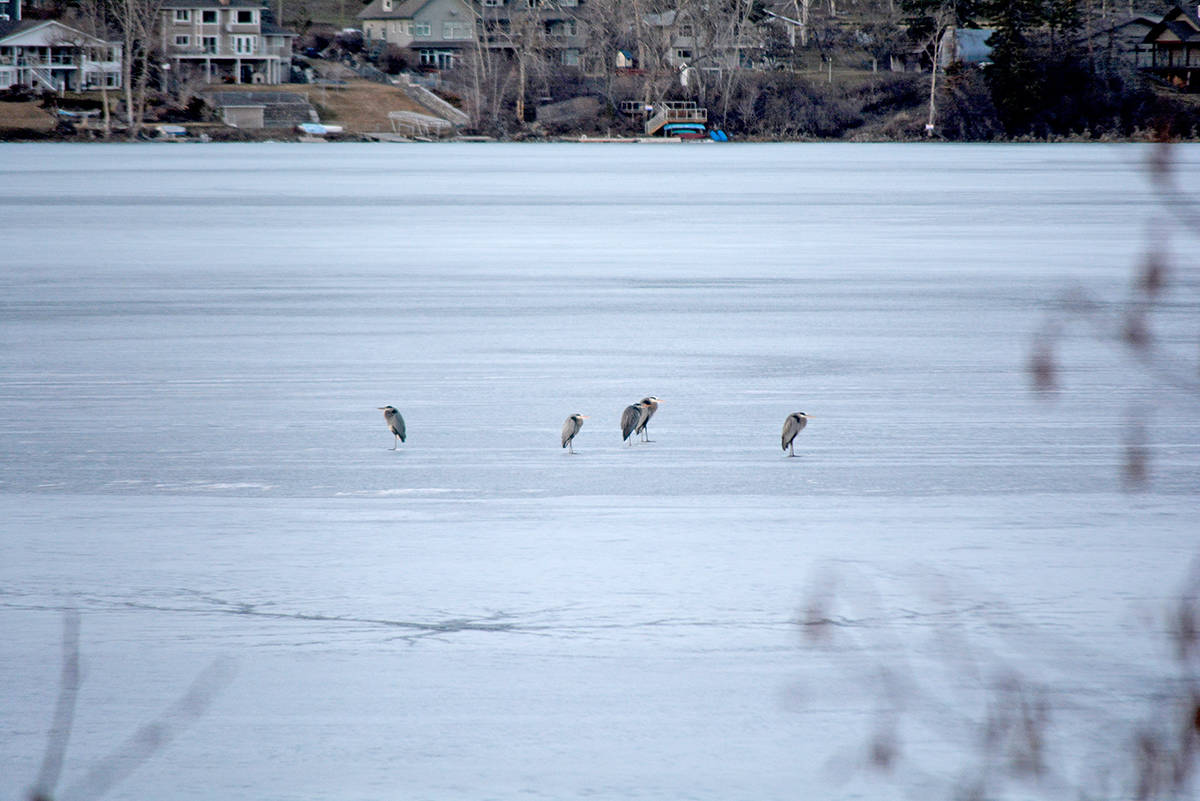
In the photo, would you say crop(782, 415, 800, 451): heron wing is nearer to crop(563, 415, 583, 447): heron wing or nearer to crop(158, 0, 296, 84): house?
crop(563, 415, 583, 447): heron wing

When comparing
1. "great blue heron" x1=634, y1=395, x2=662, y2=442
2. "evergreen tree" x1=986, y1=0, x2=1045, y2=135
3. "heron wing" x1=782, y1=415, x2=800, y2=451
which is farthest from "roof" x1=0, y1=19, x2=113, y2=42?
"heron wing" x1=782, y1=415, x2=800, y2=451

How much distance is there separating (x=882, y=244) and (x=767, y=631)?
15.8 metres

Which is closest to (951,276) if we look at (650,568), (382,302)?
(382,302)

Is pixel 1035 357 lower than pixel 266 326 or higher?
higher

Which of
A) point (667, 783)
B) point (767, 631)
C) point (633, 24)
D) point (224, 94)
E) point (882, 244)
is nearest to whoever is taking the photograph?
point (667, 783)

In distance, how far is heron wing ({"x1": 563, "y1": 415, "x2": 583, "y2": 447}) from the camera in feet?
26.0

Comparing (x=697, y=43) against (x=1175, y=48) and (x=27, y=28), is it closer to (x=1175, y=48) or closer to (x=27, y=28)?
(x=1175, y=48)

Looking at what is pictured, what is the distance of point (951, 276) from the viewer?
655 inches

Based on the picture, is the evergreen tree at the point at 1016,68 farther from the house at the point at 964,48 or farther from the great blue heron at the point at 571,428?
the great blue heron at the point at 571,428

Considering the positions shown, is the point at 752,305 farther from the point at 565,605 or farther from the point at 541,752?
the point at 541,752

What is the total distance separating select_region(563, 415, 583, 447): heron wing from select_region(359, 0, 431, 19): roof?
101 m

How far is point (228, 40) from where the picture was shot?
293ft

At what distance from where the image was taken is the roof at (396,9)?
348 feet

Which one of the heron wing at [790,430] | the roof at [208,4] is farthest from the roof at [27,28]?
the heron wing at [790,430]
